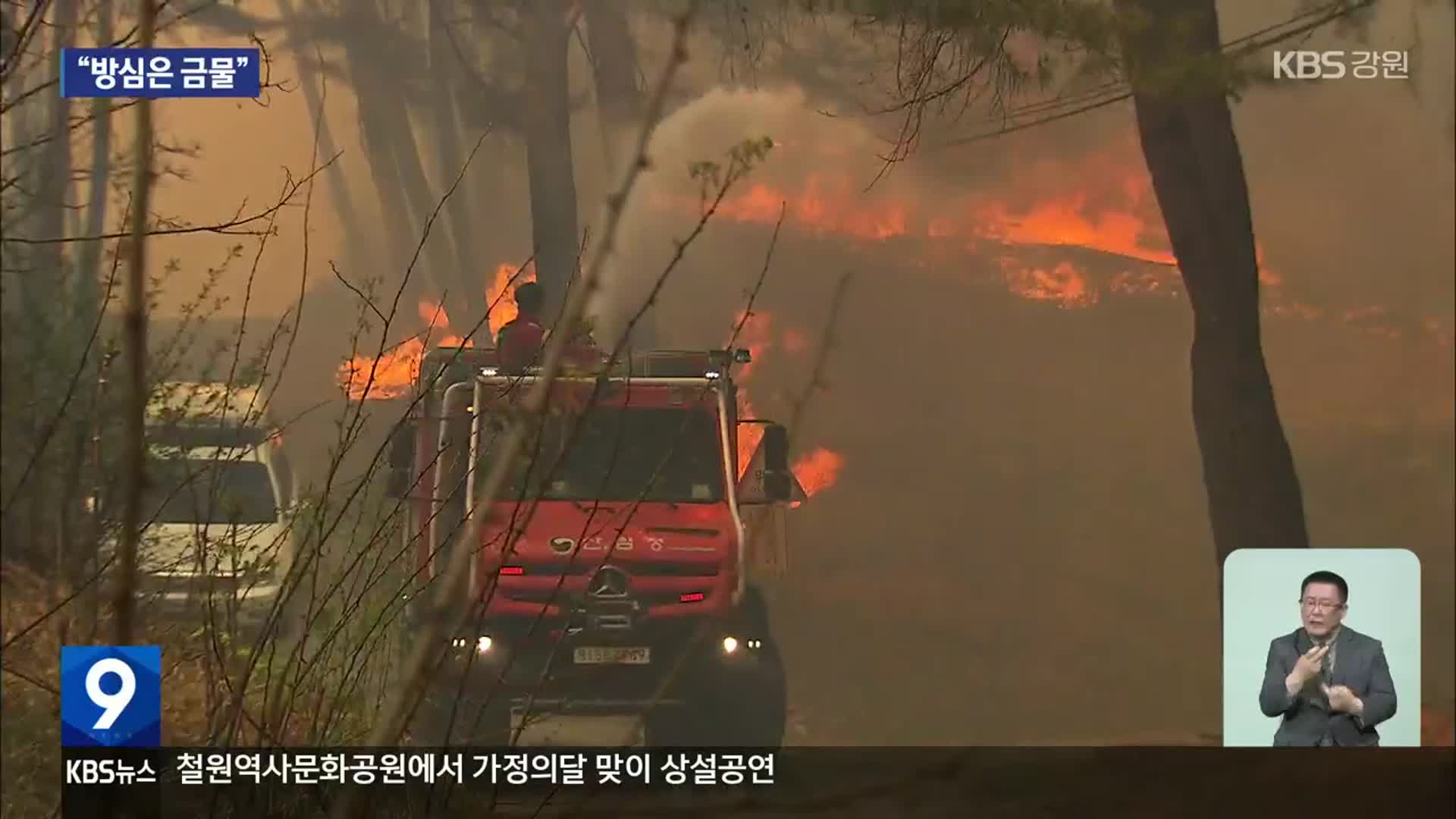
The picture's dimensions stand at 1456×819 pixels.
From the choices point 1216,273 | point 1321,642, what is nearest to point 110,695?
point 1216,273

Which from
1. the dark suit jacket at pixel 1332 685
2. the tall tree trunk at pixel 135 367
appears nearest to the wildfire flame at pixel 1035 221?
the dark suit jacket at pixel 1332 685

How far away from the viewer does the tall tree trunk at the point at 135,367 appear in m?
1.12

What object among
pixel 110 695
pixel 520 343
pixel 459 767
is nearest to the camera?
pixel 459 767

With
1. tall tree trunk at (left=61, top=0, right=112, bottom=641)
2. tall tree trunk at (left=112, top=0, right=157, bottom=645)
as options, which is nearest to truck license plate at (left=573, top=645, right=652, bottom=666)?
tall tree trunk at (left=61, top=0, right=112, bottom=641)

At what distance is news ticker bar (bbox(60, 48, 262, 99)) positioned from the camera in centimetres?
319

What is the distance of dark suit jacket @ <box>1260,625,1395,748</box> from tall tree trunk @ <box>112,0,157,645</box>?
9.83 feet

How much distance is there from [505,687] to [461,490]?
448mm

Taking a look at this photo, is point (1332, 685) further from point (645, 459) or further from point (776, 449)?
point (645, 459)

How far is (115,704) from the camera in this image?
323 cm

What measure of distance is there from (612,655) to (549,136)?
1.24 metres

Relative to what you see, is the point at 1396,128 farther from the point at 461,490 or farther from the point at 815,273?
the point at 461,490

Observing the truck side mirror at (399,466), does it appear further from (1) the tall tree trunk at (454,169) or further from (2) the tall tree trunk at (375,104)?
(2) the tall tree trunk at (375,104)

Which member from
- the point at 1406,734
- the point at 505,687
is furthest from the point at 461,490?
the point at 1406,734

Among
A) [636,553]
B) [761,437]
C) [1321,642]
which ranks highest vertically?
[761,437]
